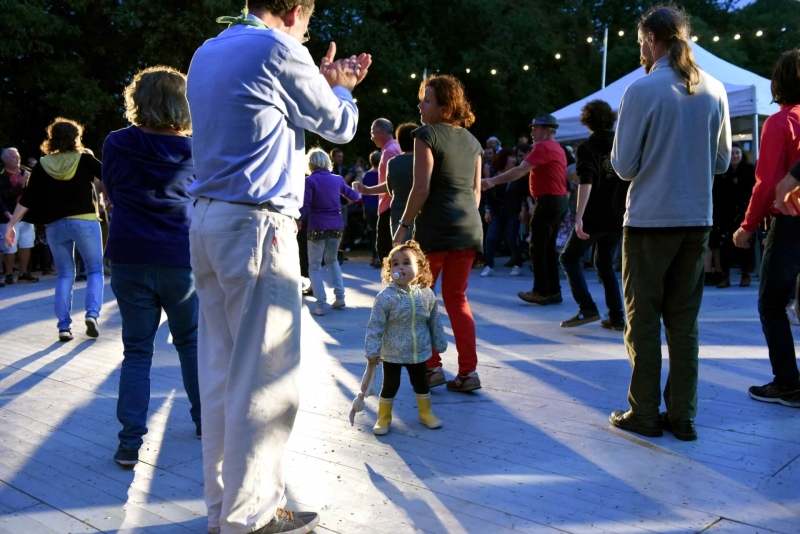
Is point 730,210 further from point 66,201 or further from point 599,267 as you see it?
point 66,201

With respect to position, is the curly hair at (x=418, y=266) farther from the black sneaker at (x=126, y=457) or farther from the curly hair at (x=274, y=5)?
the curly hair at (x=274, y=5)

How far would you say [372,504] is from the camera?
326 cm

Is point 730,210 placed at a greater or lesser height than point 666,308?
greater

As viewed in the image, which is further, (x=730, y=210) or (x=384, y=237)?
(x=730, y=210)

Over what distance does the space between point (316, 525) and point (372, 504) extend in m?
0.30

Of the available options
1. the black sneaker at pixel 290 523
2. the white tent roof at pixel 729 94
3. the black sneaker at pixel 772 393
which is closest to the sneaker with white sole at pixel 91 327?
the black sneaker at pixel 290 523

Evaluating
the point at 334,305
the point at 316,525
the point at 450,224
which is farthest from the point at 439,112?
the point at 334,305

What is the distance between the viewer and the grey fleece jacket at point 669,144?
3.87 m

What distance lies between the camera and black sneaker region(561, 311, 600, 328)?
7.22 meters

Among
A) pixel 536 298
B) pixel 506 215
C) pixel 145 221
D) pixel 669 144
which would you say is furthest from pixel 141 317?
pixel 506 215

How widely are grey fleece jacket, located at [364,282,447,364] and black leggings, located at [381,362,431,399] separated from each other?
0.16ft

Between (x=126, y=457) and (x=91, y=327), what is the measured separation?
354 cm

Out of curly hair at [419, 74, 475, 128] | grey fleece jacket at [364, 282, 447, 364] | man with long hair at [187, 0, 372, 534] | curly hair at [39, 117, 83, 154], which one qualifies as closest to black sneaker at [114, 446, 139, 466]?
man with long hair at [187, 0, 372, 534]

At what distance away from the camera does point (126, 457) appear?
378 centimetres
